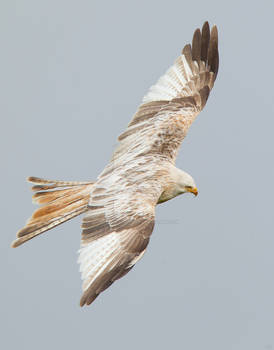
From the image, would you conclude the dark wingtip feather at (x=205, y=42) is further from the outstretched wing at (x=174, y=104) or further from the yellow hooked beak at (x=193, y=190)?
the yellow hooked beak at (x=193, y=190)

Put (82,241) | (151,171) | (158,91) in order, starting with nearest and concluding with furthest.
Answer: (82,241), (151,171), (158,91)

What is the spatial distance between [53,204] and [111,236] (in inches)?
75.8

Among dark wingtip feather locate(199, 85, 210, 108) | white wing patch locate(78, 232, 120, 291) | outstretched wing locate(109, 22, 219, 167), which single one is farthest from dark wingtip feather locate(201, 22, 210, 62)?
white wing patch locate(78, 232, 120, 291)

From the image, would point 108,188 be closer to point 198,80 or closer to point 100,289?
point 100,289

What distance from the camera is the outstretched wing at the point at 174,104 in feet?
39.8

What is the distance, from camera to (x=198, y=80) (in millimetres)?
13750

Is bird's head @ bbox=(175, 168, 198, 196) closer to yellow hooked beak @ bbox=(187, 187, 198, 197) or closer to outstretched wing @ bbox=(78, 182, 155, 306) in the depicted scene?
yellow hooked beak @ bbox=(187, 187, 198, 197)

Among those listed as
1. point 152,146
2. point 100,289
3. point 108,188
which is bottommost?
point 100,289

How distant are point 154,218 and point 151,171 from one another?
1412mm

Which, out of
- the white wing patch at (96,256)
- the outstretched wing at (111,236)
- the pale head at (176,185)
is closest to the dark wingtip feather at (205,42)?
the pale head at (176,185)

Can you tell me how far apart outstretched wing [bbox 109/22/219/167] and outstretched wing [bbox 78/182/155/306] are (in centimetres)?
138

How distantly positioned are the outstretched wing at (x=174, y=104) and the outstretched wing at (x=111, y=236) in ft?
4.52

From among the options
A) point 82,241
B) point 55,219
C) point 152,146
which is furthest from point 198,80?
point 82,241

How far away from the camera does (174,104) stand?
1305 cm
